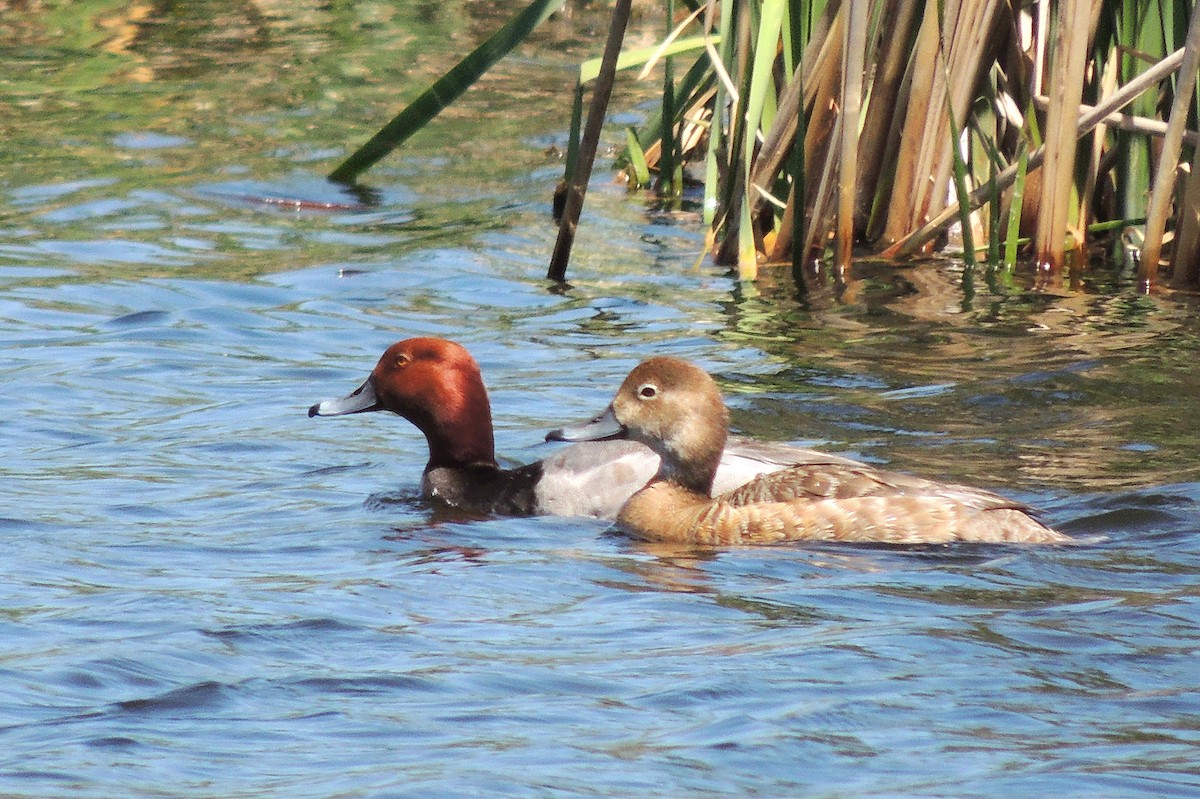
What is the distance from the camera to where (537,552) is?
6371 millimetres

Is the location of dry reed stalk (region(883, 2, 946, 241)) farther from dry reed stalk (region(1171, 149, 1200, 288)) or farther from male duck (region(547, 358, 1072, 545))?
male duck (region(547, 358, 1072, 545))

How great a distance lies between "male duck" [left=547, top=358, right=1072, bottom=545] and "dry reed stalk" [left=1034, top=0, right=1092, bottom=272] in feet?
8.97

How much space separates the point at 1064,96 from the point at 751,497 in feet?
Answer: 10.1

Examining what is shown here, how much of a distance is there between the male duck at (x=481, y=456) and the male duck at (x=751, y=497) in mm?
224

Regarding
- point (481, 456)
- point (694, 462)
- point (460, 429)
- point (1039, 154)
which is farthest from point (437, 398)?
point (1039, 154)

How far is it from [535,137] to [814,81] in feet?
21.0

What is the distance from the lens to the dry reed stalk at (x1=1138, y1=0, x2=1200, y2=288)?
8430 millimetres

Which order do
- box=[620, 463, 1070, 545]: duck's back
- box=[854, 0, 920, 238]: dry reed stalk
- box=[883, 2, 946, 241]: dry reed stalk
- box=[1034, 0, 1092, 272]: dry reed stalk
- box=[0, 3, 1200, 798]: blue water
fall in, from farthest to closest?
1. box=[854, 0, 920, 238]: dry reed stalk
2. box=[883, 2, 946, 241]: dry reed stalk
3. box=[1034, 0, 1092, 272]: dry reed stalk
4. box=[620, 463, 1070, 545]: duck's back
5. box=[0, 3, 1200, 798]: blue water

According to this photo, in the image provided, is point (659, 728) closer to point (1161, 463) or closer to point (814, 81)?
point (1161, 463)

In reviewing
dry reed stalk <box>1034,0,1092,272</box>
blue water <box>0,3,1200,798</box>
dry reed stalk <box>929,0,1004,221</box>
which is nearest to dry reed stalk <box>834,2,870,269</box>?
dry reed stalk <box>929,0,1004,221</box>

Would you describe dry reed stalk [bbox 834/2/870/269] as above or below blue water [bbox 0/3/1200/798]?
above

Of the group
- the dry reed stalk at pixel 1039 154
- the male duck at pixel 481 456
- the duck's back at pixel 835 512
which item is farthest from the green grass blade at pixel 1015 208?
the duck's back at pixel 835 512

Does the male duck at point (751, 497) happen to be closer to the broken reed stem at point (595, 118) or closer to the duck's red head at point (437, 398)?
the duck's red head at point (437, 398)

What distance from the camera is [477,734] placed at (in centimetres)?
439
